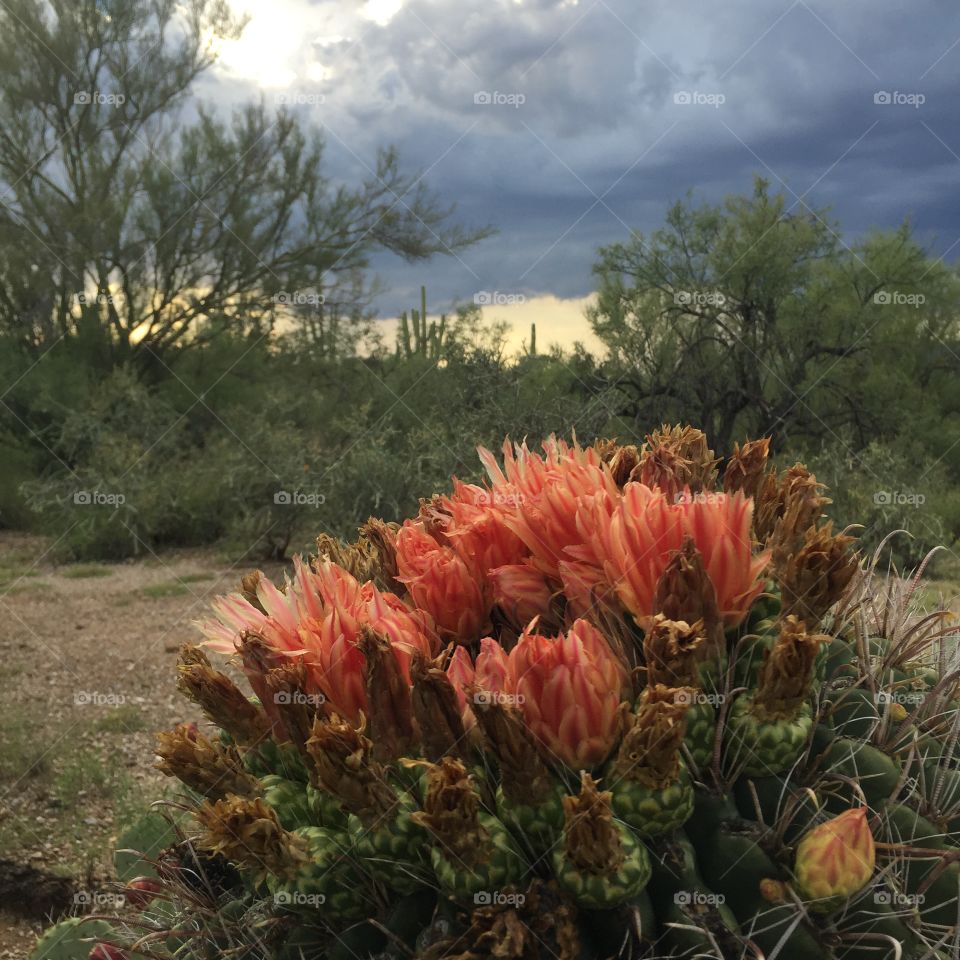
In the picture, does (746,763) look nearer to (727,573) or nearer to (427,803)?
(727,573)

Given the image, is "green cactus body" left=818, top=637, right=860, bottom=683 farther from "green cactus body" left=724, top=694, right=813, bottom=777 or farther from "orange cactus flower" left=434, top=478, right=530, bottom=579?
"orange cactus flower" left=434, top=478, right=530, bottom=579

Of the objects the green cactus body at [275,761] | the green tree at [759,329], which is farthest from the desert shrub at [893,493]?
the green cactus body at [275,761]

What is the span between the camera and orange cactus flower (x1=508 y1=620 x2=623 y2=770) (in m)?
1.00

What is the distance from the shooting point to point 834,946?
40.9 inches

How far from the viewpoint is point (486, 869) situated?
3.20 ft

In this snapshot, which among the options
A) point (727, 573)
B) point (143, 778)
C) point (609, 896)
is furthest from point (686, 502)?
point (143, 778)

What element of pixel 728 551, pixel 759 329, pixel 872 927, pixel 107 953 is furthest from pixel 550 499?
pixel 759 329

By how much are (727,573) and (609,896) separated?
373 mm

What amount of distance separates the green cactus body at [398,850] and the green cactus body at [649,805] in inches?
7.9

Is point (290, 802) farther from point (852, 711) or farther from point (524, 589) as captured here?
point (852, 711)

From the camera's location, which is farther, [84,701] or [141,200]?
[141,200]

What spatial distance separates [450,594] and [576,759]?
0.97 ft

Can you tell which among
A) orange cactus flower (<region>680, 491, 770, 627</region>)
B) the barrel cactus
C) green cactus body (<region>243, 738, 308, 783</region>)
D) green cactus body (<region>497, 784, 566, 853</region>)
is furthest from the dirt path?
orange cactus flower (<region>680, 491, 770, 627</region>)

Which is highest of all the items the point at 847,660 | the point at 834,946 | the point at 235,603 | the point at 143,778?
the point at 235,603
